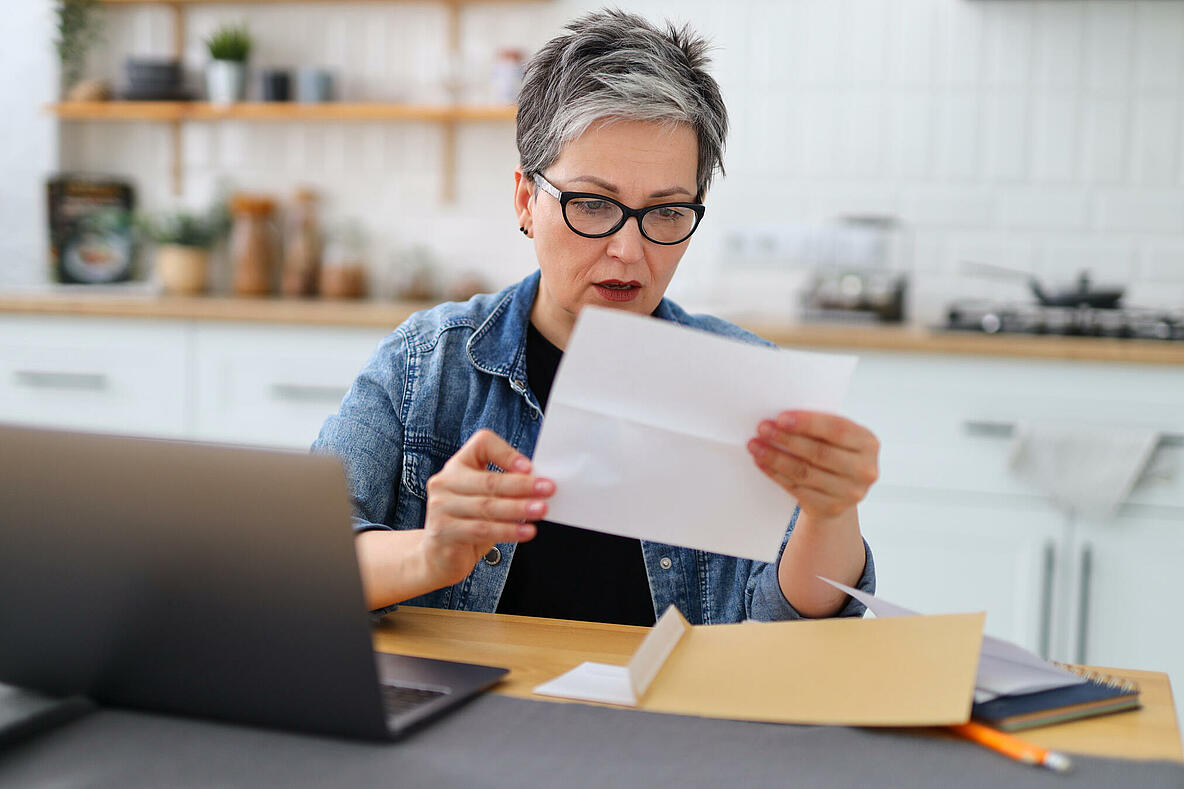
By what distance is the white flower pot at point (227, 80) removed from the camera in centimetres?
319

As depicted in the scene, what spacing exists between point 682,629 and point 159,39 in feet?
10.3

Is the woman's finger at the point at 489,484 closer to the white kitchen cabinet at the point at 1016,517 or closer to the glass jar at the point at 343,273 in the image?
the white kitchen cabinet at the point at 1016,517

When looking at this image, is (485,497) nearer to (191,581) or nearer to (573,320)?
(191,581)

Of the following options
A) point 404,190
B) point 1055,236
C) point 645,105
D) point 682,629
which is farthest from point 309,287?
point 682,629

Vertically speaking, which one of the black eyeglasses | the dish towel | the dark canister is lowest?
the dish towel

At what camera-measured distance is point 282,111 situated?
10.3 ft

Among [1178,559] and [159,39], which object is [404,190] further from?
[1178,559]

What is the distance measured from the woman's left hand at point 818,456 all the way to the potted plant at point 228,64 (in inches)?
109

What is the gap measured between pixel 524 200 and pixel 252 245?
2169 millimetres

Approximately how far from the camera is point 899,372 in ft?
7.56

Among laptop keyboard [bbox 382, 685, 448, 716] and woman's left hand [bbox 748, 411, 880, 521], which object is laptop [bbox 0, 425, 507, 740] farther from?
woman's left hand [bbox 748, 411, 880, 521]

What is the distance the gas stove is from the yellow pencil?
5.88 feet

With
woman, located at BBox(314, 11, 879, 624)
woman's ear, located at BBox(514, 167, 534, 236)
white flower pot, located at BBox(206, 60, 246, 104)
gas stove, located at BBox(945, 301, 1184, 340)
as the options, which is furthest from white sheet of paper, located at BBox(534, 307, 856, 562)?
white flower pot, located at BBox(206, 60, 246, 104)

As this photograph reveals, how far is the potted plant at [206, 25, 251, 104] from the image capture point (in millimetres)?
3188
